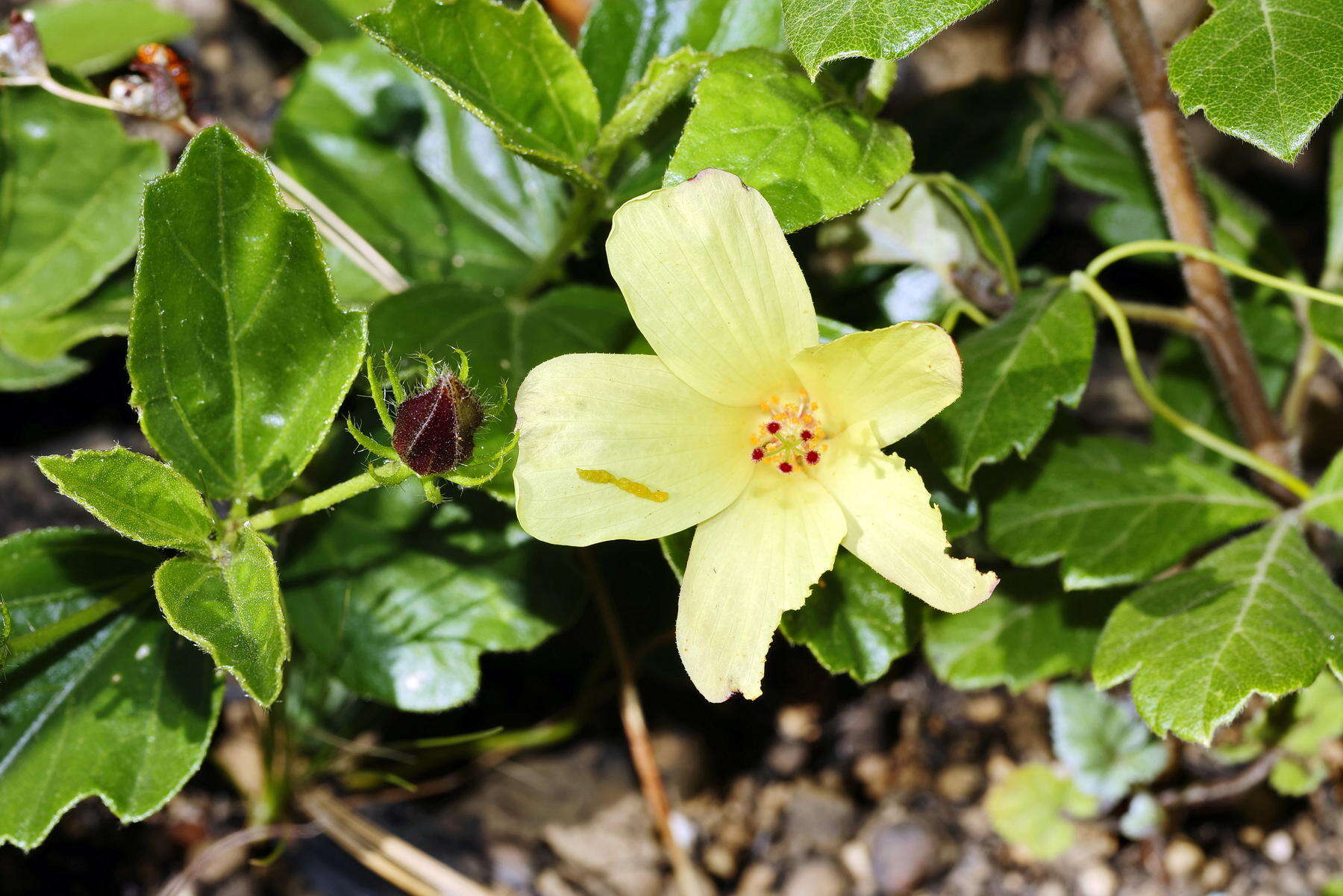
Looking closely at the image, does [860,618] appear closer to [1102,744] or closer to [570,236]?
[570,236]

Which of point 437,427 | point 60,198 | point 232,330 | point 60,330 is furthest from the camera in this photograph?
point 60,198

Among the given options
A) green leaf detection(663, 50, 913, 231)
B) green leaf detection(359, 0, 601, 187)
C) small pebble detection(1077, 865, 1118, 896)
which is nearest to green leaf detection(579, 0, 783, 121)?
green leaf detection(359, 0, 601, 187)

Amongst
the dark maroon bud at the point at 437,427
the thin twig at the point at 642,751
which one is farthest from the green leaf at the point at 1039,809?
the dark maroon bud at the point at 437,427

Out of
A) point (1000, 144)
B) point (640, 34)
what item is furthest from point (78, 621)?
point (1000, 144)

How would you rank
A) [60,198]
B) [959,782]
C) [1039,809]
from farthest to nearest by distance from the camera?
[959,782], [1039,809], [60,198]

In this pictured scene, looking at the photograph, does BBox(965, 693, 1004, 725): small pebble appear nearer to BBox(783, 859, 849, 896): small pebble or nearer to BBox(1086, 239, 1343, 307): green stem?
BBox(783, 859, 849, 896): small pebble

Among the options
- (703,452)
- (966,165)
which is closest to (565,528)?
(703,452)
